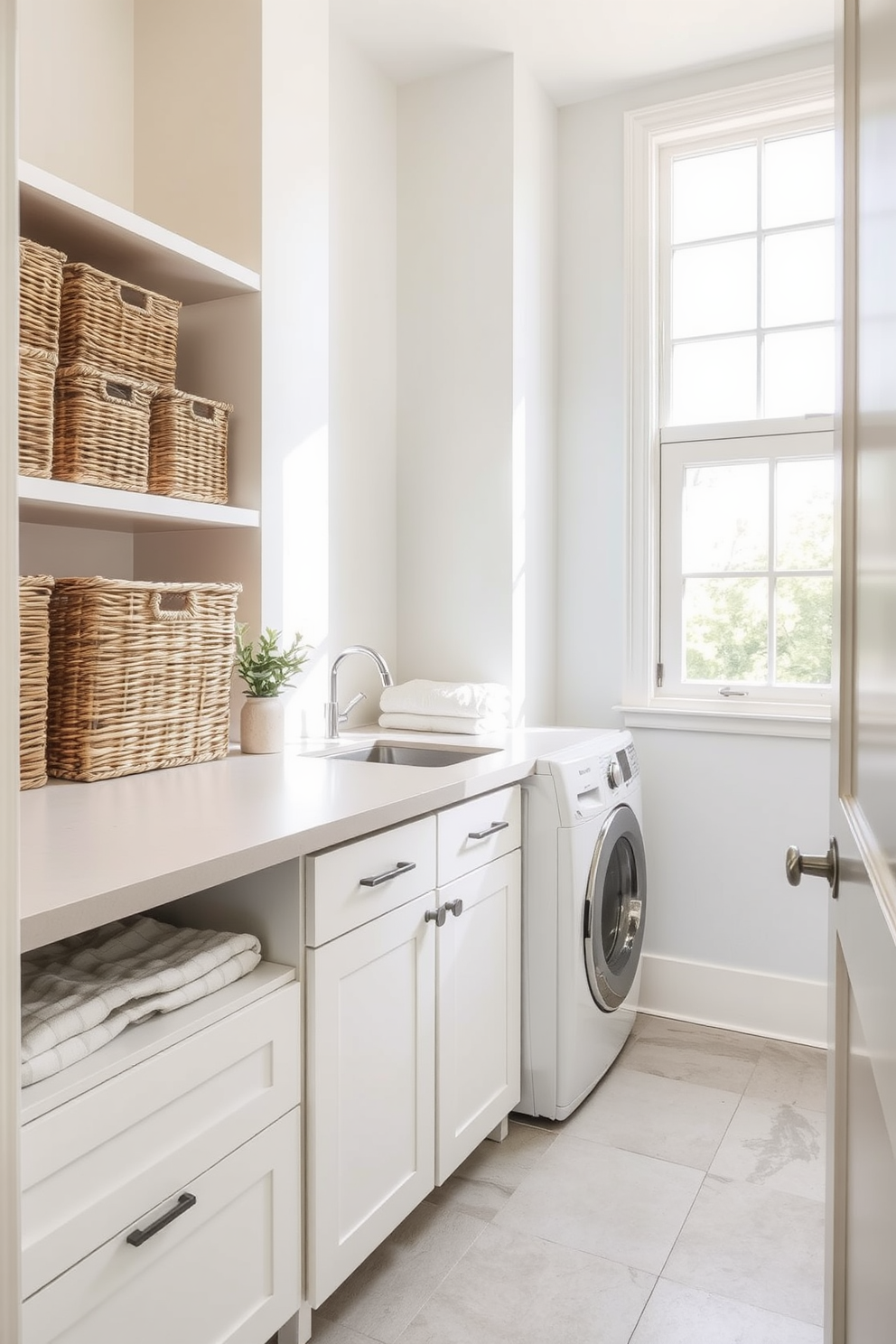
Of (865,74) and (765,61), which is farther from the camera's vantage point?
(765,61)

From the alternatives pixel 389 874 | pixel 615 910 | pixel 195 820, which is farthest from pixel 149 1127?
pixel 615 910

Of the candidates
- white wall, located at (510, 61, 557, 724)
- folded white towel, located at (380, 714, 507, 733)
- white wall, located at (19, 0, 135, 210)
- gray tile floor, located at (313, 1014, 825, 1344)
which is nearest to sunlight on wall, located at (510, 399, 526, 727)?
white wall, located at (510, 61, 557, 724)

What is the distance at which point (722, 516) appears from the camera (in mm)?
2834

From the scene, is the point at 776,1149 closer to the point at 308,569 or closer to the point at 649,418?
the point at 308,569

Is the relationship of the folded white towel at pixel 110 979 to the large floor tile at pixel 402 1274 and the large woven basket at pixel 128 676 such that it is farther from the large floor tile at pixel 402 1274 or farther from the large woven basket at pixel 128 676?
the large floor tile at pixel 402 1274

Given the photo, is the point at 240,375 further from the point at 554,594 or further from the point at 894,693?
the point at 894,693

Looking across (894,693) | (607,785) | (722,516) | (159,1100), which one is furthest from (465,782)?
(722,516)

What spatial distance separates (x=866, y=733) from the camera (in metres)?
0.75

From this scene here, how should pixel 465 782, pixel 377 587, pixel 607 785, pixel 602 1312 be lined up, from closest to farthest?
1. pixel 602 1312
2. pixel 465 782
3. pixel 607 785
4. pixel 377 587

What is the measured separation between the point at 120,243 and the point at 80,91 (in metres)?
0.56

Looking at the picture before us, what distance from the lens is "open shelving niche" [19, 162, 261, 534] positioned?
1.63 meters

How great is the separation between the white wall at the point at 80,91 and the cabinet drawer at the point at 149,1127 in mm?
1770

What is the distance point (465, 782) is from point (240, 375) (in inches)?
42.4

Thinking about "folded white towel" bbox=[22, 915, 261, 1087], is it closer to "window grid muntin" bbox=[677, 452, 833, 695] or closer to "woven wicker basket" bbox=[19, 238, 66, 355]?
"woven wicker basket" bbox=[19, 238, 66, 355]
